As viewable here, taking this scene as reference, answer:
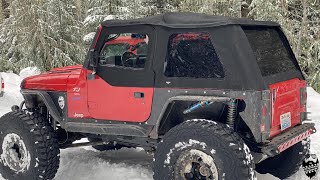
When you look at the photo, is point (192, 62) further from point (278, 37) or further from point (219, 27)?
point (278, 37)

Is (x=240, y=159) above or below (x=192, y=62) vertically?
below

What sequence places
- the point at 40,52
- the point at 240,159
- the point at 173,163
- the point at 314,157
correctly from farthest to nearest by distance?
the point at 40,52 < the point at 314,157 < the point at 173,163 < the point at 240,159

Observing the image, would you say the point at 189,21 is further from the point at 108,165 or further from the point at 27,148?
the point at 27,148

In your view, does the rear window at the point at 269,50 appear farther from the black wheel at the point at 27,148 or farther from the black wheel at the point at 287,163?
the black wheel at the point at 27,148

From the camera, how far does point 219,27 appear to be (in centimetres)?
453

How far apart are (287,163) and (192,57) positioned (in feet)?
7.11

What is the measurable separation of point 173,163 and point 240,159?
74 centimetres

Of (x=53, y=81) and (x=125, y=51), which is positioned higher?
(x=125, y=51)

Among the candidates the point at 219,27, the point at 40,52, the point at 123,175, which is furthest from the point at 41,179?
the point at 40,52

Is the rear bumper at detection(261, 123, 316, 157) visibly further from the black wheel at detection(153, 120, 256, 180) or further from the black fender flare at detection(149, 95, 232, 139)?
the black fender flare at detection(149, 95, 232, 139)

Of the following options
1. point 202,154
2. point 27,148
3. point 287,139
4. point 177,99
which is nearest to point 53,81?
point 27,148

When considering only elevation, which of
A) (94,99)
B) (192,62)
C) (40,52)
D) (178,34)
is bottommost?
(40,52)

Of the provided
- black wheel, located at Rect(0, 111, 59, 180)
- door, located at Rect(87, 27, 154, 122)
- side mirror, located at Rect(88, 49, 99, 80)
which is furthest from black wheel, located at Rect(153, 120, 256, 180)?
black wheel, located at Rect(0, 111, 59, 180)

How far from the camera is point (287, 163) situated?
18.8 ft
